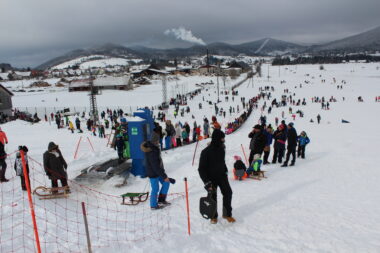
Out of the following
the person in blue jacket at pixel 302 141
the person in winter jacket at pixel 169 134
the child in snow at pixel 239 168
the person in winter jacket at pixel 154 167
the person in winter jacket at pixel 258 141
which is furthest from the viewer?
the person in winter jacket at pixel 169 134

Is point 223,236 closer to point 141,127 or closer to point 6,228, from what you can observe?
point 6,228

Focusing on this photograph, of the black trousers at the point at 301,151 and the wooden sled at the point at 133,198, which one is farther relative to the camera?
the black trousers at the point at 301,151

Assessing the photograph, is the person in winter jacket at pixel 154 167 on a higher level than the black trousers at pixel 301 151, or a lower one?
higher

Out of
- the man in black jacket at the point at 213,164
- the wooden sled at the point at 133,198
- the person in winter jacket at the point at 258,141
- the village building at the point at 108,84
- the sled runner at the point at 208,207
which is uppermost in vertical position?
the village building at the point at 108,84

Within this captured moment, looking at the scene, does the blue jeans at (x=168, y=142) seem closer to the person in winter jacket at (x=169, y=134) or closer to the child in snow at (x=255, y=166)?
the person in winter jacket at (x=169, y=134)

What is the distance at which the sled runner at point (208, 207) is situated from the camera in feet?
15.1

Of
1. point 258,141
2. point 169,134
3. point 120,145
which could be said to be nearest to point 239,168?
point 258,141

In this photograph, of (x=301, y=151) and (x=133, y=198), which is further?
(x=301, y=151)

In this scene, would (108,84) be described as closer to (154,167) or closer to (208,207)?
(154,167)

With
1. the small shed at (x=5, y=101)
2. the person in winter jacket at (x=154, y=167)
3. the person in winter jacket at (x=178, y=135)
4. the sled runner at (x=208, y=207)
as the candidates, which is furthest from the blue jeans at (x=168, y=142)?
the small shed at (x=5, y=101)

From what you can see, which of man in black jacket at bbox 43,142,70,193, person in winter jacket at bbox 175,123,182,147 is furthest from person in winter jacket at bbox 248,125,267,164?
person in winter jacket at bbox 175,123,182,147

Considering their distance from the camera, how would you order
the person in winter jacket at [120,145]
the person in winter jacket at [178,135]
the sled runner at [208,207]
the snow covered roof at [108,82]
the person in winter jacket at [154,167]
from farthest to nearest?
the snow covered roof at [108,82] → the person in winter jacket at [178,135] → the person in winter jacket at [120,145] → the person in winter jacket at [154,167] → the sled runner at [208,207]

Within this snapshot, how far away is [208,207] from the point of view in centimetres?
465

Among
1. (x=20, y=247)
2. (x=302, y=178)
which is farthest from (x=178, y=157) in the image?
(x=20, y=247)
